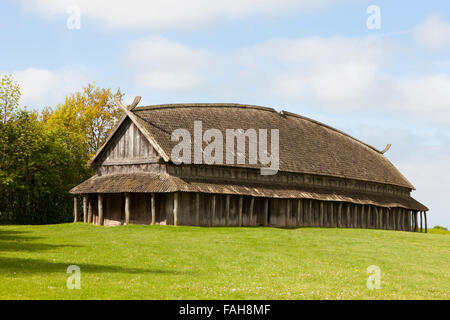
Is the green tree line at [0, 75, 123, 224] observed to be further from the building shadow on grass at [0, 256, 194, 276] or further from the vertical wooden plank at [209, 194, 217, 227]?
the building shadow on grass at [0, 256, 194, 276]

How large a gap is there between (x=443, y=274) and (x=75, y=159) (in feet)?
149

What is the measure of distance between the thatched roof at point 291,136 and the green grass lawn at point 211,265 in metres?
10.6

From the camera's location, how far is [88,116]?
63.6m

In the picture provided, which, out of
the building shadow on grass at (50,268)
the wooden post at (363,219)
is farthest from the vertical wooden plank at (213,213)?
the building shadow on grass at (50,268)

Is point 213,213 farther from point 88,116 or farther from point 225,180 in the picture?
point 88,116

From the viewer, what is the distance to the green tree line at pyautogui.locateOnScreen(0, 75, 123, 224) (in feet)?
168

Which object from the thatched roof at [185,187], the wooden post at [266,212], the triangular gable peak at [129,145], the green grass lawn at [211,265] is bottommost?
the green grass lawn at [211,265]

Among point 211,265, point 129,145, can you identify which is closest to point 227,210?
point 129,145

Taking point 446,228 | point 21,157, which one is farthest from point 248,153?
point 446,228

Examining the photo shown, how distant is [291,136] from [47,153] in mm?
23901

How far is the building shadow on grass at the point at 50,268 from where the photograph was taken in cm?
1905

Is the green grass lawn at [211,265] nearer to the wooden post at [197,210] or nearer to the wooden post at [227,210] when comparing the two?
the wooden post at [197,210]

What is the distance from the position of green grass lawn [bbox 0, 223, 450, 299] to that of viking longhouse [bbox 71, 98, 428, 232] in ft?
15.4

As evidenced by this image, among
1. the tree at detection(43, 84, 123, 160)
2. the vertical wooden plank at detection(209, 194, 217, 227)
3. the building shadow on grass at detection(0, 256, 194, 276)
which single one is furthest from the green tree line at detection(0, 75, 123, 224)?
the building shadow on grass at detection(0, 256, 194, 276)
